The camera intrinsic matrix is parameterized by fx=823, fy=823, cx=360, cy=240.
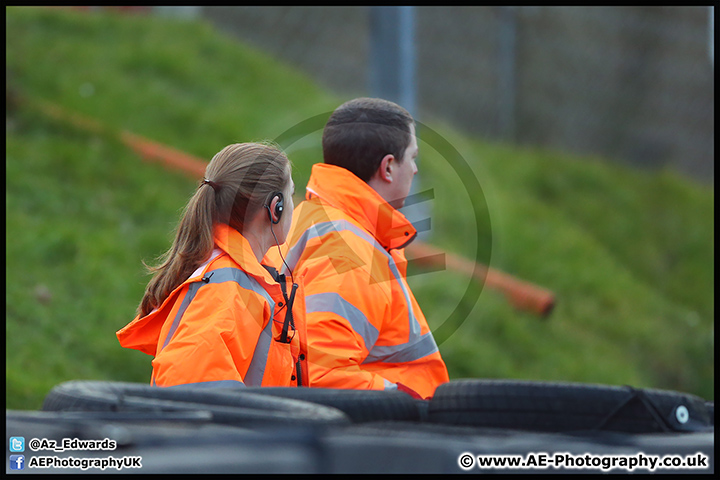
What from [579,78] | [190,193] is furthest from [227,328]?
[579,78]

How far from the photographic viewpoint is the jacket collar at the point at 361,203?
3166 millimetres

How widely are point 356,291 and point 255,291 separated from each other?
1.20ft

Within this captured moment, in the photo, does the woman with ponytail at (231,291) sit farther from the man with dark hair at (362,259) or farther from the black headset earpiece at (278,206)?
the man with dark hair at (362,259)

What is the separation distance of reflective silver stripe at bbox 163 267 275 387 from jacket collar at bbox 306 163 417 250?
1.83 feet

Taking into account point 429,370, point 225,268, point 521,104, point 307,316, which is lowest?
point 429,370

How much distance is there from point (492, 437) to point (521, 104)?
12.2m

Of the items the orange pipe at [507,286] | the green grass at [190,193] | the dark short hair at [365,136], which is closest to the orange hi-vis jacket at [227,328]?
the dark short hair at [365,136]

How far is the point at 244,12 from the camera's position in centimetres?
1181

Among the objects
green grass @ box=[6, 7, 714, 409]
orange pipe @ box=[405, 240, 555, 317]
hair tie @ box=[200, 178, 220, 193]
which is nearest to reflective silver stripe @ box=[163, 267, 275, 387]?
hair tie @ box=[200, 178, 220, 193]

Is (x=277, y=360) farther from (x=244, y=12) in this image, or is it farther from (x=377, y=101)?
(x=244, y=12)

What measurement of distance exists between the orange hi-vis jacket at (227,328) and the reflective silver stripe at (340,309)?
1.7 inches

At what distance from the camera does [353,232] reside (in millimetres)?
3051

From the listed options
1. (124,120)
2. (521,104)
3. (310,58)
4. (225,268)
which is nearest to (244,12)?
(310,58)

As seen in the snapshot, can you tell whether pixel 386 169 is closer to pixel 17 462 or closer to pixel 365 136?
pixel 365 136
